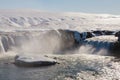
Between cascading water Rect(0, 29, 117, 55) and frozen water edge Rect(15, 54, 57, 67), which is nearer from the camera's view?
frozen water edge Rect(15, 54, 57, 67)

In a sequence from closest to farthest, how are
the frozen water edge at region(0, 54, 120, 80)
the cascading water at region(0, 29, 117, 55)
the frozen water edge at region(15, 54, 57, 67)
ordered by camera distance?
1. the frozen water edge at region(0, 54, 120, 80)
2. the frozen water edge at region(15, 54, 57, 67)
3. the cascading water at region(0, 29, 117, 55)

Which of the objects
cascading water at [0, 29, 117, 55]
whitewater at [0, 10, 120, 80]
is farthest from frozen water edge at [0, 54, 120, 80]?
cascading water at [0, 29, 117, 55]

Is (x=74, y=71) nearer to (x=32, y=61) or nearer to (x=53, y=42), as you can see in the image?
(x=32, y=61)

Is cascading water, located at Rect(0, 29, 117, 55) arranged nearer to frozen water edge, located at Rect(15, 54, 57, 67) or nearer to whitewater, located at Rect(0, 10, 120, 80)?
whitewater, located at Rect(0, 10, 120, 80)

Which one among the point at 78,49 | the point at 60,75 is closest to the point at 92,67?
the point at 60,75

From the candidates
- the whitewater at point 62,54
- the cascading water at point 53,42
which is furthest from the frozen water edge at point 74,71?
the cascading water at point 53,42

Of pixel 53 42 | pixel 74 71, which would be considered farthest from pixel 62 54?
pixel 74 71

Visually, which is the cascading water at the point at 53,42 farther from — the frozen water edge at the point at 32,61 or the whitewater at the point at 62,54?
the frozen water edge at the point at 32,61

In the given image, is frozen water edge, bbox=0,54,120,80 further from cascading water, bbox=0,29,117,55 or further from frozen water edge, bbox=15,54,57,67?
cascading water, bbox=0,29,117,55

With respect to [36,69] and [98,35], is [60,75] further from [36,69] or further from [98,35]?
[98,35]

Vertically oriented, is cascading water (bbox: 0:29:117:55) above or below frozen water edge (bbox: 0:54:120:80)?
below

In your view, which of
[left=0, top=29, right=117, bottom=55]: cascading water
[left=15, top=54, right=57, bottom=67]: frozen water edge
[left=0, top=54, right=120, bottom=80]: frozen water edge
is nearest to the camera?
[left=0, top=54, right=120, bottom=80]: frozen water edge
